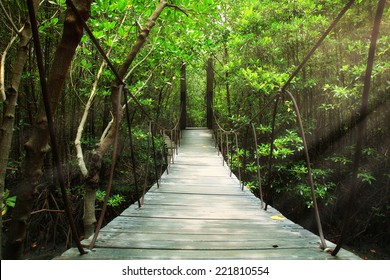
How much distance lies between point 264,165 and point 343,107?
5.89 feet

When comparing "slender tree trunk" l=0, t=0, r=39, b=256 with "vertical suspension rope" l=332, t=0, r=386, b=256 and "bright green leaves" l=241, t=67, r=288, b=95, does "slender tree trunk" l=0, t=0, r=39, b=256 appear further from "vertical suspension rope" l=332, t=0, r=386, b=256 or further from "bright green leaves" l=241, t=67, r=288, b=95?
"bright green leaves" l=241, t=67, r=288, b=95

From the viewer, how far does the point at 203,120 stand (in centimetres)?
1491

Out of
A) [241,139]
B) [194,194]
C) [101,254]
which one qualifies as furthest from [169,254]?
[241,139]

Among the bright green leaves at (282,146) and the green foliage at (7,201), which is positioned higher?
the bright green leaves at (282,146)

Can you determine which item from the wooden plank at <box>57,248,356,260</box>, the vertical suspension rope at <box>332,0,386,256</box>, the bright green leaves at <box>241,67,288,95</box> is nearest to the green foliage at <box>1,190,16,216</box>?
the wooden plank at <box>57,248,356,260</box>

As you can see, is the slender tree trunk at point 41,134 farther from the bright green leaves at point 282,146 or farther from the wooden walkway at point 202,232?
the bright green leaves at point 282,146

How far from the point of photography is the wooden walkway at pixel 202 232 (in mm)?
1289

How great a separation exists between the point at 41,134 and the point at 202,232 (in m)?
1.03

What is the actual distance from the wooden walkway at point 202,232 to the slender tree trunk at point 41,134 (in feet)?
1.67

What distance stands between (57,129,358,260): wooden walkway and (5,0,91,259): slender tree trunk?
0.51m

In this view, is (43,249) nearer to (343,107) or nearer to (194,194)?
(194,194)

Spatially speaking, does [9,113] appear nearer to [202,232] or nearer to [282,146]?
[202,232]

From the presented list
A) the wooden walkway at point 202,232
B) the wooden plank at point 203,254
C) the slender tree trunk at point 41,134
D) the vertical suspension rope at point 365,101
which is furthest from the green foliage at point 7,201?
the vertical suspension rope at point 365,101

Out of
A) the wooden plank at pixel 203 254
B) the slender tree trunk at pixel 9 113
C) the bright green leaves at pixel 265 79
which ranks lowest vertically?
the wooden plank at pixel 203 254
